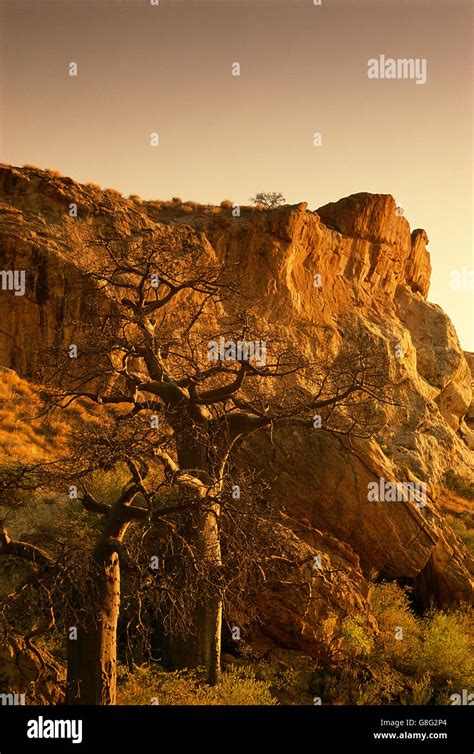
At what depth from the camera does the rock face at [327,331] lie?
17734 mm

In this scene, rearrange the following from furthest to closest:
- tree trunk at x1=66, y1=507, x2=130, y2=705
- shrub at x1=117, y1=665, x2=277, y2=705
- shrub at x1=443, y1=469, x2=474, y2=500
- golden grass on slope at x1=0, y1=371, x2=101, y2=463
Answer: shrub at x1=443, y1=469, x2=474, y2=500 → golden grass on slope at x1=0, y1=371, x2=101, y2=463 → shrub at x1=117, y1=665, x2=277, y2=705 → tree trunk at x1=66, y1=507, x2=130, y2=705

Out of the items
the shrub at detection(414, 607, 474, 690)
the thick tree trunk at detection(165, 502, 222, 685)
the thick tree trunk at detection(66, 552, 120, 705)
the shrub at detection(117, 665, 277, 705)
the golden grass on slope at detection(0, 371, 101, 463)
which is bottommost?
the shrub at detection(414, 607, 474, 690)

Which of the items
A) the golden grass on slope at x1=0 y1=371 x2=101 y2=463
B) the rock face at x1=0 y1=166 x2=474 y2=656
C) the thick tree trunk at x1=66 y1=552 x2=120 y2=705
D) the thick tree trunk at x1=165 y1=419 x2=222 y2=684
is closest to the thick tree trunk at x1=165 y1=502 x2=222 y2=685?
the thick tree trunk at x1=165 y1=419 x2=222 y2=684

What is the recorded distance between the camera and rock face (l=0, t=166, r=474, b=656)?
1773 cm

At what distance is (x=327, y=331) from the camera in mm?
36375

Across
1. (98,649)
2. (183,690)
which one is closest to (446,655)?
(183,690)

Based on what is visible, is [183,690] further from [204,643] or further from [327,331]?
[327,331]

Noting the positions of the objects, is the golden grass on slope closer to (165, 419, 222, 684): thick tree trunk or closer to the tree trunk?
(165, 419, 222, 684): thick tree trunk

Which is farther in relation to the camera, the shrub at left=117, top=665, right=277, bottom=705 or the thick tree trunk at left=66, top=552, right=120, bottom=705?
the shrub at left=117, top=665, right=277, bottom=705

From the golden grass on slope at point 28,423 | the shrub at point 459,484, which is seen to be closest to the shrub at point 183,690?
the golden grass on slope at point 28,423

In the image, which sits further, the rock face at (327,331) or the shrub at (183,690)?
the rock face at (327,331)

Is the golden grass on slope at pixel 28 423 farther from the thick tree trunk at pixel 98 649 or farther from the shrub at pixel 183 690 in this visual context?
the thick tree trunk at pixel 98 649

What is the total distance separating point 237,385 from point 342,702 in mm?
6068
